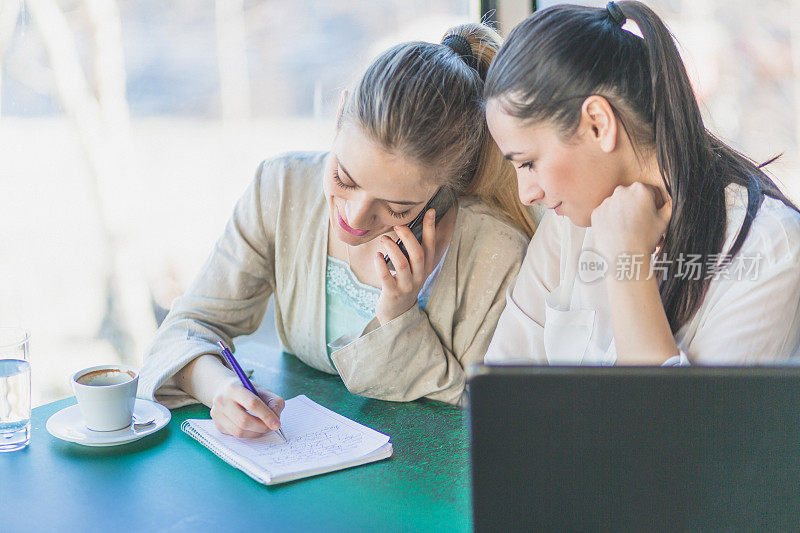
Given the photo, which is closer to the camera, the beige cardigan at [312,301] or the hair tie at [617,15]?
the hair tie at [617,15]

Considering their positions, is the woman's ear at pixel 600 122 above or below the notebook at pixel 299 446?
above

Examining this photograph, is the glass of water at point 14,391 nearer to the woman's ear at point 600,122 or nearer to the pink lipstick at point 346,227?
the pink lipstick at point 346,227

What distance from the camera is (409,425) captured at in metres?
1.21

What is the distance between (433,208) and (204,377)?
20.1 inches

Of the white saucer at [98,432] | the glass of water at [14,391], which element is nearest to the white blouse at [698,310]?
the white saucer at [98,432]

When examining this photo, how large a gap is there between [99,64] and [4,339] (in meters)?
1.58

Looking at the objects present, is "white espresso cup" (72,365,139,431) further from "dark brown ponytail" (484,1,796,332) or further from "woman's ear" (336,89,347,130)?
"dark brown ponytail" (484,1,796,332)

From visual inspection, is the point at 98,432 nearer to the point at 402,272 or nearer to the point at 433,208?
the point at 402,272

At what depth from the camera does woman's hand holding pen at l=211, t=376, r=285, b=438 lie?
1.11 metres

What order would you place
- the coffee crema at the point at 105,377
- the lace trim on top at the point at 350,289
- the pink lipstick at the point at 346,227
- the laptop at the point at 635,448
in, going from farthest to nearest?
1. the lace trim on top at the point at 350,289
2. the pink lipstick at the point at 346,227
3. the coffee crema at the point at 105,377
4. the laptop at the point at 635,448

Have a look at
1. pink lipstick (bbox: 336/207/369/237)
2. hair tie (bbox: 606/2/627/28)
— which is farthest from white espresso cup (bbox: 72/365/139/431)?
hair tie (bbox: 606/2/627/28)

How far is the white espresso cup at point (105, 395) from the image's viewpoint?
43.1 inches

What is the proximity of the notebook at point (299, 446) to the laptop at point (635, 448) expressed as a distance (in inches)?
18.3

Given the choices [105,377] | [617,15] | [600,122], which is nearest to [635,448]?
[600,122]
